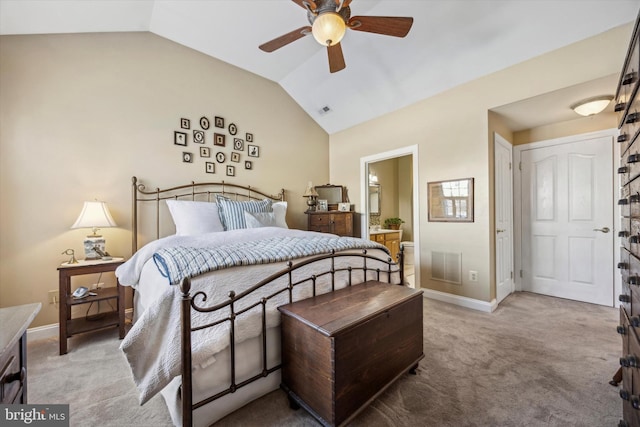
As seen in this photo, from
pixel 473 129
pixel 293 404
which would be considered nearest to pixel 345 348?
pixel 293 404

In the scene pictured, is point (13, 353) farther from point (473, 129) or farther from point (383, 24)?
point (473, 129)

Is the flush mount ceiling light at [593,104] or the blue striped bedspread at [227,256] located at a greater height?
the flush mount ceiling light at [593,104]

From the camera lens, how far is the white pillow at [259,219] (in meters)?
2.98

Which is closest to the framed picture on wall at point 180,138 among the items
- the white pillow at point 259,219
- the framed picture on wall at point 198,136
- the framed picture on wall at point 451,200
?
the framed picture on wall at point 198,136

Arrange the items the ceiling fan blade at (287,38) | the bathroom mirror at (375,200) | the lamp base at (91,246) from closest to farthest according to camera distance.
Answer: the ceiling fan blade at (287,38), the lamp base at (91,246), the bathroom mirror at (375,200)

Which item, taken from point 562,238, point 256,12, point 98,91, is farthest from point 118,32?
point 562,238

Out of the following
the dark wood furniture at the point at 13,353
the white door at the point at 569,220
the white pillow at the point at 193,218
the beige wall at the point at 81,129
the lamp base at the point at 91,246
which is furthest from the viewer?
the white door at the point at 569,220

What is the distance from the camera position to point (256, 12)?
2.70 metres

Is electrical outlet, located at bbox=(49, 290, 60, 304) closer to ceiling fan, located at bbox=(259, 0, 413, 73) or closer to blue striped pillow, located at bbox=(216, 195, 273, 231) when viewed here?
blue striped pillow, located at bbox=(216, 195, 273, 231)

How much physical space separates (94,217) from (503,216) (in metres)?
4.49

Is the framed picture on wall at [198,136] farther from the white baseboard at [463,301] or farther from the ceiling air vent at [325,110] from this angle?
the white baseboard at [463,301]

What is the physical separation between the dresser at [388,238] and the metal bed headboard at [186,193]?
2043mm

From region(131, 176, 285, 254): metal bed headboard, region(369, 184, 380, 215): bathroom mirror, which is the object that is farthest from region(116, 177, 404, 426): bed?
region(369, 184, 380, 215): bathroom mirror

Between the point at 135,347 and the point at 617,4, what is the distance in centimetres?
399
